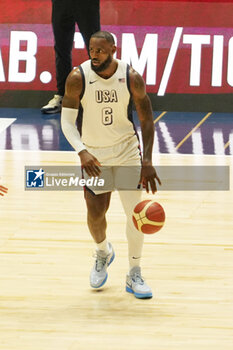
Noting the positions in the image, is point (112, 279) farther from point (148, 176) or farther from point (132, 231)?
point (148, 176)

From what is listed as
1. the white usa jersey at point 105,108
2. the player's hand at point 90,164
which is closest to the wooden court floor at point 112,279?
the player's hand at point 90,164

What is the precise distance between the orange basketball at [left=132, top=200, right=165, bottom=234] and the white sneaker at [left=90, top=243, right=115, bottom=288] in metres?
0.64

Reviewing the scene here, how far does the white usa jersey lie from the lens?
6.11m

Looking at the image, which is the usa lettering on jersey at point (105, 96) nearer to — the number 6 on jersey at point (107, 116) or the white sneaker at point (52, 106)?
the number 6 on jersey at point (107, 116)

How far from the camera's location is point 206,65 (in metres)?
13.0

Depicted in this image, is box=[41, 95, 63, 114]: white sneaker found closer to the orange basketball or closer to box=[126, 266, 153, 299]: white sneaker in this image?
box=[126, 266, 153, 299]: white sneaker

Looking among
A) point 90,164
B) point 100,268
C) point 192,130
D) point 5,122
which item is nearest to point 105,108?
point 90,164

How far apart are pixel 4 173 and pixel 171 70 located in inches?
160

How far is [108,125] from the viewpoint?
621cm

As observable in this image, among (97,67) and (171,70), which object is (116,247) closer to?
(97,67)

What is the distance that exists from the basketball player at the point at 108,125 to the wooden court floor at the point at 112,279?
0.38m

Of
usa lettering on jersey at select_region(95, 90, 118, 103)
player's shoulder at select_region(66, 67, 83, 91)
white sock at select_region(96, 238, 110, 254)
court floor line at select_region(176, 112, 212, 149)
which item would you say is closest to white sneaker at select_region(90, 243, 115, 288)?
white sock at select_region(96, 238, 110, 254)

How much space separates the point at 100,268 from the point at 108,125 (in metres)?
1.15

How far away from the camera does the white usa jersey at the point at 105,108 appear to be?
241 inches
